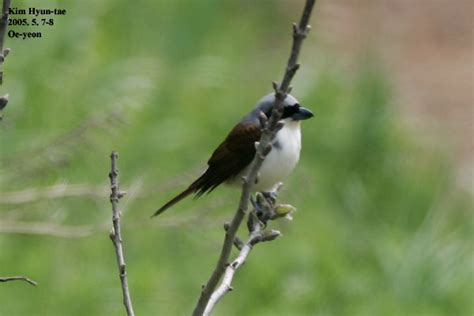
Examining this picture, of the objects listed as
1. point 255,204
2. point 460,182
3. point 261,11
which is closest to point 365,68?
point 460,182

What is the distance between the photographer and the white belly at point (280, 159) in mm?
3529

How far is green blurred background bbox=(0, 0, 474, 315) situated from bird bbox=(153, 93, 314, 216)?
46cm

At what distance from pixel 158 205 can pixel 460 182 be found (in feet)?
8.32

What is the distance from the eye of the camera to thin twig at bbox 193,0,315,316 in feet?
5.92

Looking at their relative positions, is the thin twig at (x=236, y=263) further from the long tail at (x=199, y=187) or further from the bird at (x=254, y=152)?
the long tail at (x=199, y=187)

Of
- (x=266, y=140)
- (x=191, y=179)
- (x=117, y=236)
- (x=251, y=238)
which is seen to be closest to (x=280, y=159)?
(x=191, y=179)

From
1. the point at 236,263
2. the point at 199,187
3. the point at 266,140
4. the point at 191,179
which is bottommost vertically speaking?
the point at 191,179

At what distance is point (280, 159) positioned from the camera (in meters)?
3.55

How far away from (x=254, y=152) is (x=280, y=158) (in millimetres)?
174

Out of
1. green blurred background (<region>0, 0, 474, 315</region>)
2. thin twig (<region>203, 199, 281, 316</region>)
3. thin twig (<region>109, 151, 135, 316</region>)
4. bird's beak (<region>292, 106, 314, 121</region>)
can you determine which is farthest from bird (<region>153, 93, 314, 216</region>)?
thin twig (<region>109, 151, 135, 316</region>)

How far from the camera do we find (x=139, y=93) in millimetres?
6359

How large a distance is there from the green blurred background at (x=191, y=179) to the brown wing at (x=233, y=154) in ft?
1.53

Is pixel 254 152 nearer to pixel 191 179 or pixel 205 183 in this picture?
pixel 205 183

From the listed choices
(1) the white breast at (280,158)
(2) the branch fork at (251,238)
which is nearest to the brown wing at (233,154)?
(1) the white breast at (280,158)
